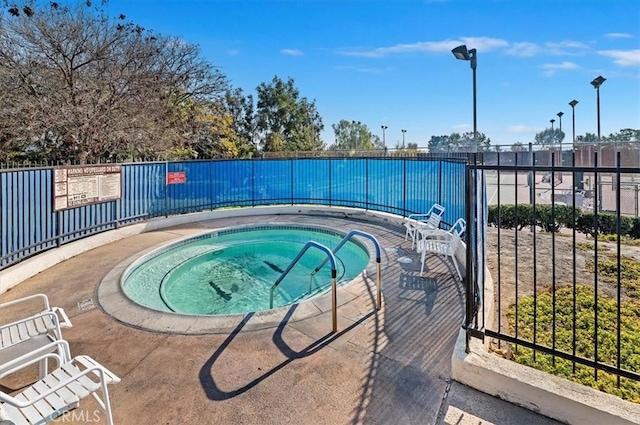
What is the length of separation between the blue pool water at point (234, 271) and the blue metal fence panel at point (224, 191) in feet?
6.00

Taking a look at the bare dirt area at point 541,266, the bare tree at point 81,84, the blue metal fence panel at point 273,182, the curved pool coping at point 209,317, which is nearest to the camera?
the curved pool coping at point 209,317

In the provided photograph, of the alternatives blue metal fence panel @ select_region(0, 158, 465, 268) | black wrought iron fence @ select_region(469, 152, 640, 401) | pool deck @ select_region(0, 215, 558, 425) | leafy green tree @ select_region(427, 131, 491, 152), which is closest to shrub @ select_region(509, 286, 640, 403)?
black wrought iron fence @ select_region(469, 152, 640, 401)

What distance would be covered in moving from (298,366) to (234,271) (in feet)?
14.3

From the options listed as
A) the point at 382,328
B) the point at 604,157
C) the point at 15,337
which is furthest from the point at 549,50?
the point at 15,337

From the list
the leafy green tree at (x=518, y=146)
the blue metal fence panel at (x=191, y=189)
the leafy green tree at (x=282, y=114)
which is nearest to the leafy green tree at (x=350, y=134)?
the leafy green tree at (x=282, y=114)

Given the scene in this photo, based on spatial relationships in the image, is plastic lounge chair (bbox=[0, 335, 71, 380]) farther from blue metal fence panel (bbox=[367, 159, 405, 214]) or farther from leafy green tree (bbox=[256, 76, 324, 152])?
leafy green tree (bbox=[256, 76, 324, 152])

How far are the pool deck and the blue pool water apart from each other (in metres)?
1.21

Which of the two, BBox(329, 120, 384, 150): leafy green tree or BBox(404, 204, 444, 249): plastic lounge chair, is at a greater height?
BBox(329, 120, 384, 150): leafy green tree

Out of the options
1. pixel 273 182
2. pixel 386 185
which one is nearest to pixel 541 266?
pixel 386 185

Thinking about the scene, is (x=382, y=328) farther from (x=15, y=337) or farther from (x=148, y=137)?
(x=148, y=137)

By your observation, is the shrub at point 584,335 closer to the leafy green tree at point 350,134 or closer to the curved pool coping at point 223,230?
the curved pool coping at point 223,230

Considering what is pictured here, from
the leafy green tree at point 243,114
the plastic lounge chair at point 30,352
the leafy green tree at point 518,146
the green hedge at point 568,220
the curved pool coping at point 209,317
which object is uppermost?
the leafy green tree at point 243,114

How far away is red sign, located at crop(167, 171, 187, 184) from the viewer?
400 inches

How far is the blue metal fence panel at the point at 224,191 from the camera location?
610 cm
